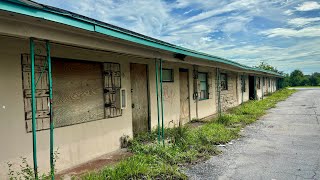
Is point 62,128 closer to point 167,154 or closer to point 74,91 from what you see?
point 74,91

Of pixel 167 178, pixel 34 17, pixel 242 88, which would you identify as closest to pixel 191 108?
pixel 167 178

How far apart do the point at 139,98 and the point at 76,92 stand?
2.42 meters

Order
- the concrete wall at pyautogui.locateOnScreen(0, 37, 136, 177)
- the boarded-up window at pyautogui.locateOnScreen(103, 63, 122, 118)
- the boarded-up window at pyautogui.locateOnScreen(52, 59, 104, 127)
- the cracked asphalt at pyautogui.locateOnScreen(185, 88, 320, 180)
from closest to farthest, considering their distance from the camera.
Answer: the concrete wall at pyautogui.locateOnScreen(0, 37, 136, 177), the cracked asphalt at pyautogui.locateOnScreen(185, 88, 320, 180), the boarded-up window at pyautogui.locateOnScreen(52, 59, 104, 127), the boarded-up window at pyautogui.locateOnScreen(103, 63, 122, 118)

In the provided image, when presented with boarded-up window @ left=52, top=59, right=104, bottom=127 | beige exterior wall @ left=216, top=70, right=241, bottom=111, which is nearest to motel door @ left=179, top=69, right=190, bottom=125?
beige exterior wall @ left=216, top=70, right=241, bottom=111

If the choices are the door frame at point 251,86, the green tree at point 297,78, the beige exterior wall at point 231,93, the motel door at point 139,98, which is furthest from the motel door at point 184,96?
the green tree at point 297,78

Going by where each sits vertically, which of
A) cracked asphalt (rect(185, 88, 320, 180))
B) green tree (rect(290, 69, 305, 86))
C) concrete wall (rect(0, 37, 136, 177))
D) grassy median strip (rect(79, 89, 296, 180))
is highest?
green tree (rect(290, 69, 305, 86))

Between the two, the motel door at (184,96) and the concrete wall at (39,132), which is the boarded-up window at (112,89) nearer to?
the concrete wall at (39,132)

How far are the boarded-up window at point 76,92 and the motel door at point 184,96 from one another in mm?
4753

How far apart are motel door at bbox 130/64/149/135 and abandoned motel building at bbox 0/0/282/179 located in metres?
0.03

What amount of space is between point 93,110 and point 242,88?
1600 cm

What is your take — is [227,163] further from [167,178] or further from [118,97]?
[118,97]

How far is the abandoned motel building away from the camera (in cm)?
405

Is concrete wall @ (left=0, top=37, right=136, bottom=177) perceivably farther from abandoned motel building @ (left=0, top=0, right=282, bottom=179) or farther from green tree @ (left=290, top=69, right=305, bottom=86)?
green tree @ (left=290, top=69, right=305, bottom=86)

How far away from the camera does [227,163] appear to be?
18.9 ft
